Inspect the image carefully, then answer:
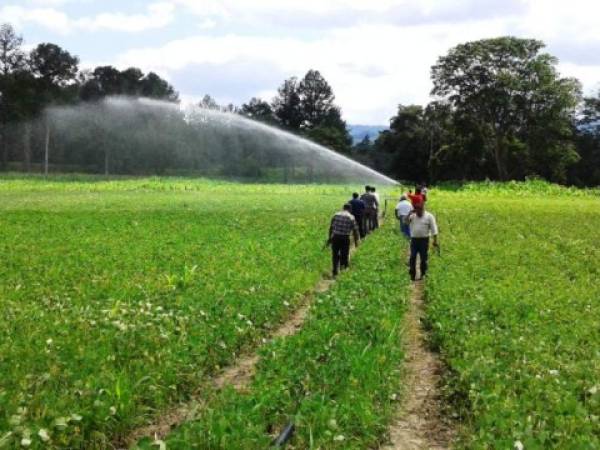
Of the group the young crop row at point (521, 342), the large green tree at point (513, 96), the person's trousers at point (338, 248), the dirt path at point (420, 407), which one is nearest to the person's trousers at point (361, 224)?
the young crop row at point (521, 342)

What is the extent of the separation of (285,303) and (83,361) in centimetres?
566

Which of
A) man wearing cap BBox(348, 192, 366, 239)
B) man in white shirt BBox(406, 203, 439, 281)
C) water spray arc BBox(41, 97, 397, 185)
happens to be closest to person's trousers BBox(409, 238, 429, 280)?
man in white shirt BBox(406, 203, 439, 281)

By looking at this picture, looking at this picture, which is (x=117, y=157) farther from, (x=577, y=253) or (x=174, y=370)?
(x=174, y=370)

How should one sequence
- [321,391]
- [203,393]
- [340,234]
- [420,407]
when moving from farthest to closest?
[340,234]
[203,393]
[420,407]
[321,391]

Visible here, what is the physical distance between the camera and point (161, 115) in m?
118

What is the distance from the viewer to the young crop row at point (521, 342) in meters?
7.73

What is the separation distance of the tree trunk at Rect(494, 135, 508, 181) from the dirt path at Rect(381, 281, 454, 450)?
8549cm

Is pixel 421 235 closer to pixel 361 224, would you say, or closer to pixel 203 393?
pixel 361 224

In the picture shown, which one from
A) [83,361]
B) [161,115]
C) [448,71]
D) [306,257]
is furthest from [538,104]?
[83,361]

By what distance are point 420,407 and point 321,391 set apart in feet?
4.51

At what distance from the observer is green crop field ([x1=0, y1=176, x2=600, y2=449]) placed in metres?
7.71

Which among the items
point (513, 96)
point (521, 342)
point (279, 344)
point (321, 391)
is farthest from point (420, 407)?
point (513, 96)

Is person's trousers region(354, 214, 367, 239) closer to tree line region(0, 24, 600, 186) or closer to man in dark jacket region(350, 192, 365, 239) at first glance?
man in dark jacket region(350, 192, 365, 239)

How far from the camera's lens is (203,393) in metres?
9.23
